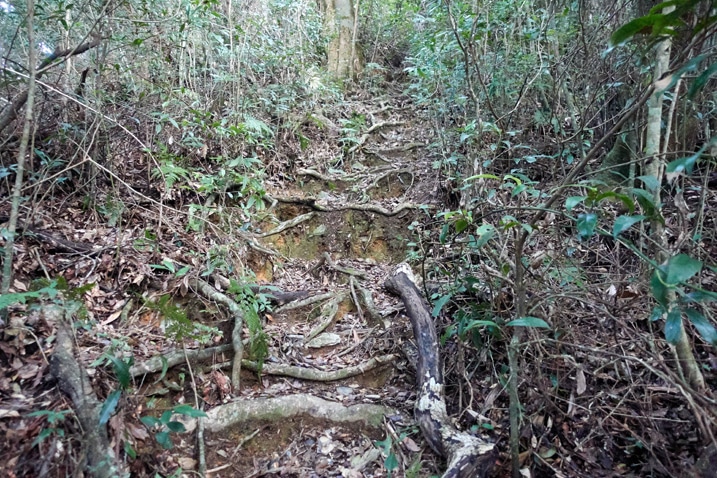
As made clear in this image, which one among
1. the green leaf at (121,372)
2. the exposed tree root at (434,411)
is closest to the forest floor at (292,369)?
the exposed tree root at (434,411)

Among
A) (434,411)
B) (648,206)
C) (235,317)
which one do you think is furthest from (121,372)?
(648,206)

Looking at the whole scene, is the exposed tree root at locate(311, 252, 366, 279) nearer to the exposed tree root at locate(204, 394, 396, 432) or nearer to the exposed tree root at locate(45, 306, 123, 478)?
the exposed tree root at locate(204, 394, 396, 432)

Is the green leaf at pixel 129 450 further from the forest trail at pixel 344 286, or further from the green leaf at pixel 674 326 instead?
the green leaf at pixel 674 326

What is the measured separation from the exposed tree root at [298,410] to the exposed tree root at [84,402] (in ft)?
2.83

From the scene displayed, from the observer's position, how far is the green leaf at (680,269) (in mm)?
1224

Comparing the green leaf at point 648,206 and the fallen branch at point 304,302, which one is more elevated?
the green leaf at point 648,206

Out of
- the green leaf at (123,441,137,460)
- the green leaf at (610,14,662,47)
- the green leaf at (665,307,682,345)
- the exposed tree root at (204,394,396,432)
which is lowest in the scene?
the exposed tree root at (204,394,396,432)

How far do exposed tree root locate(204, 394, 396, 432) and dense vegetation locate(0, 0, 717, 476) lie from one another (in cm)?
14

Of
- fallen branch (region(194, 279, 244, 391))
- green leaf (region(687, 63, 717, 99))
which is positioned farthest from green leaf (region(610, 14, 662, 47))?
fallen branch (region(194, 279, 244, 391))

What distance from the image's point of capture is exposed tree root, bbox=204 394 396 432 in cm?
276

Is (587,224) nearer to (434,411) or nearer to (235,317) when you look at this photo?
(434,411)

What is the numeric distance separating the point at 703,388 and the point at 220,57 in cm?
588

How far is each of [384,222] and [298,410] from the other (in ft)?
10.0

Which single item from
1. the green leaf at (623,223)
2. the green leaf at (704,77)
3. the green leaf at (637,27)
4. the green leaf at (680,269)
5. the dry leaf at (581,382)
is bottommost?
the dry leaf at (581,382)
